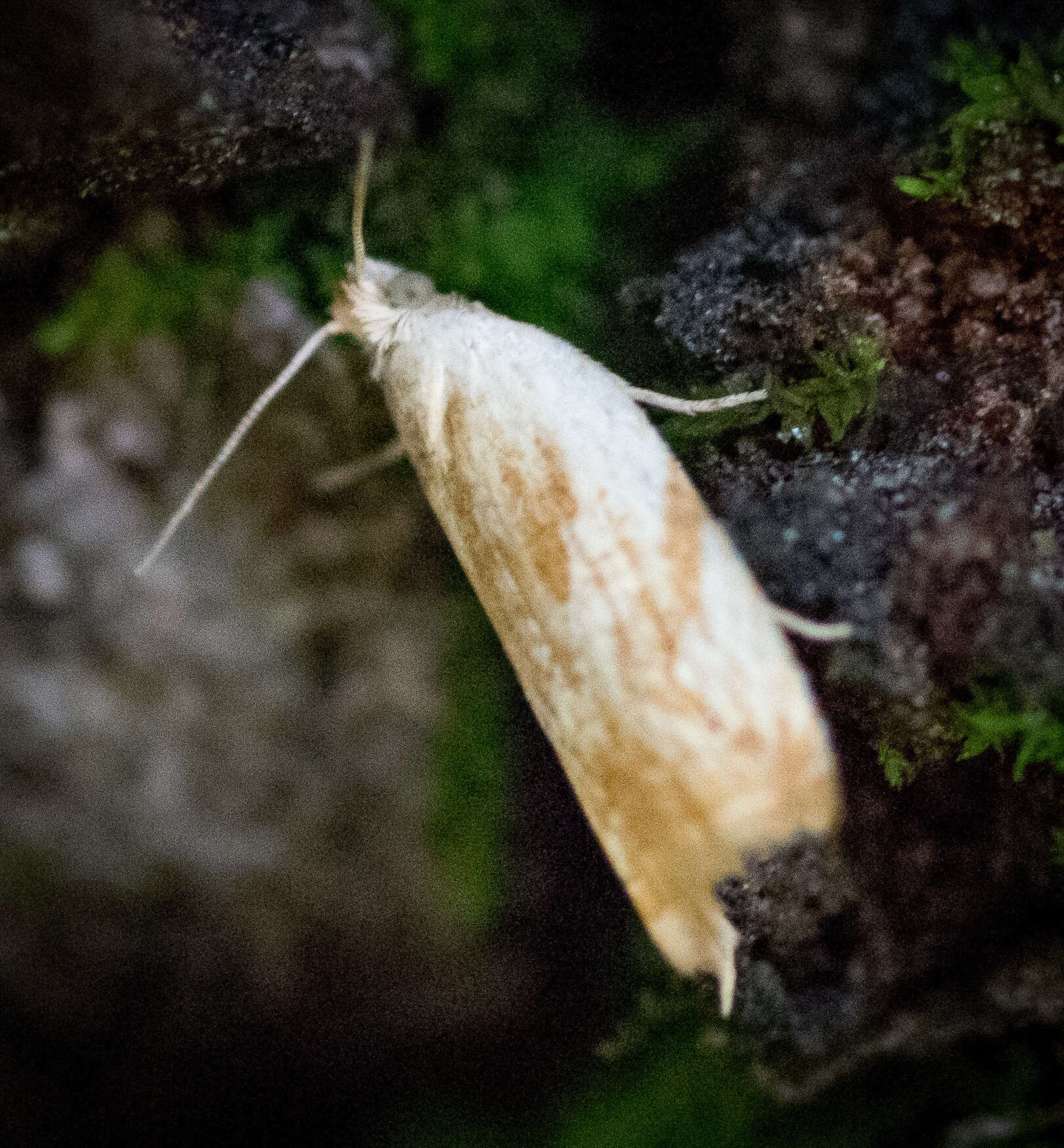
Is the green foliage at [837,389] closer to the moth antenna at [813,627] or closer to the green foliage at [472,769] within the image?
the moth antenna at [813,627]

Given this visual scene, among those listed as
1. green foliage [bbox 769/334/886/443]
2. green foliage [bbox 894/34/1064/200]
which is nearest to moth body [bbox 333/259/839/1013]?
green foliage [bbox 769/334/886/443]

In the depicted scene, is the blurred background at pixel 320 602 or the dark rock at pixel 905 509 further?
the blurred background at pixel 320 602

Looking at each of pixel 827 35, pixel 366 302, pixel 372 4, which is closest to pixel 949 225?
pixel 827 35

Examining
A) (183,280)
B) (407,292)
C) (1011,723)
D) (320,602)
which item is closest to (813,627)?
(1011,723)

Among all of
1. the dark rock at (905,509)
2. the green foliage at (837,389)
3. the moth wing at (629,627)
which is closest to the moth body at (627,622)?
the moth wing at (629,627)

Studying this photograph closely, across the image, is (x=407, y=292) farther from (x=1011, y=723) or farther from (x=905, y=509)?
(x=1011, y=723)

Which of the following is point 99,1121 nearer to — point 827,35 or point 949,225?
point 949,225
